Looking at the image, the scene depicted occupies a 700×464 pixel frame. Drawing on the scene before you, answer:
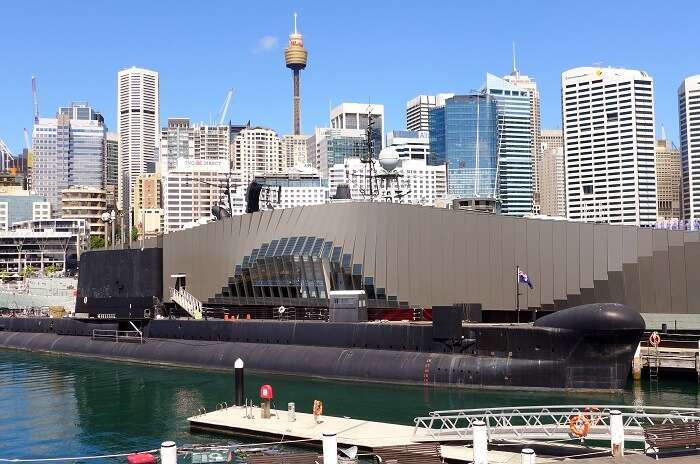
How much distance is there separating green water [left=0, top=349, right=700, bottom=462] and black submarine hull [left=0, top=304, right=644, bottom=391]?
0.70 meters

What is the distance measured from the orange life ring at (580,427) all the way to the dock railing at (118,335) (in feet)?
125

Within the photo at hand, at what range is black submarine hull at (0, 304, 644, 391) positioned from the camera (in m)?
34.7

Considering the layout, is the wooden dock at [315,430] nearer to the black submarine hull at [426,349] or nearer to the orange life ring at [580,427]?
the orange life ring at [580,427]

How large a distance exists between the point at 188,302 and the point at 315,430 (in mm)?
32724

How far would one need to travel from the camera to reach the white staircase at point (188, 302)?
189ft

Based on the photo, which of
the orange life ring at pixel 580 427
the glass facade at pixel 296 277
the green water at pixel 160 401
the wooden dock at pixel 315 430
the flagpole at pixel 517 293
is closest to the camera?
the orange life ring at pixel 580 427

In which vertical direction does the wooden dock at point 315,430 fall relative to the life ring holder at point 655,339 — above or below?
below

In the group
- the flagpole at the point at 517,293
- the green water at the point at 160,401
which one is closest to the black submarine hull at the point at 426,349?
the green water at the point at 160,401

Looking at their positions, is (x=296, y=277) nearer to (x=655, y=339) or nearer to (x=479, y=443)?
(x=655, y=339)

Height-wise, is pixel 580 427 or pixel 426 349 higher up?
pixel 426 349

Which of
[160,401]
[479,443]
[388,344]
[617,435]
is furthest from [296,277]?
[617,435]

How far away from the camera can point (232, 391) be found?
133 ft

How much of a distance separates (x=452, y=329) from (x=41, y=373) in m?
28.9

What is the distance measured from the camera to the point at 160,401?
125 feet
